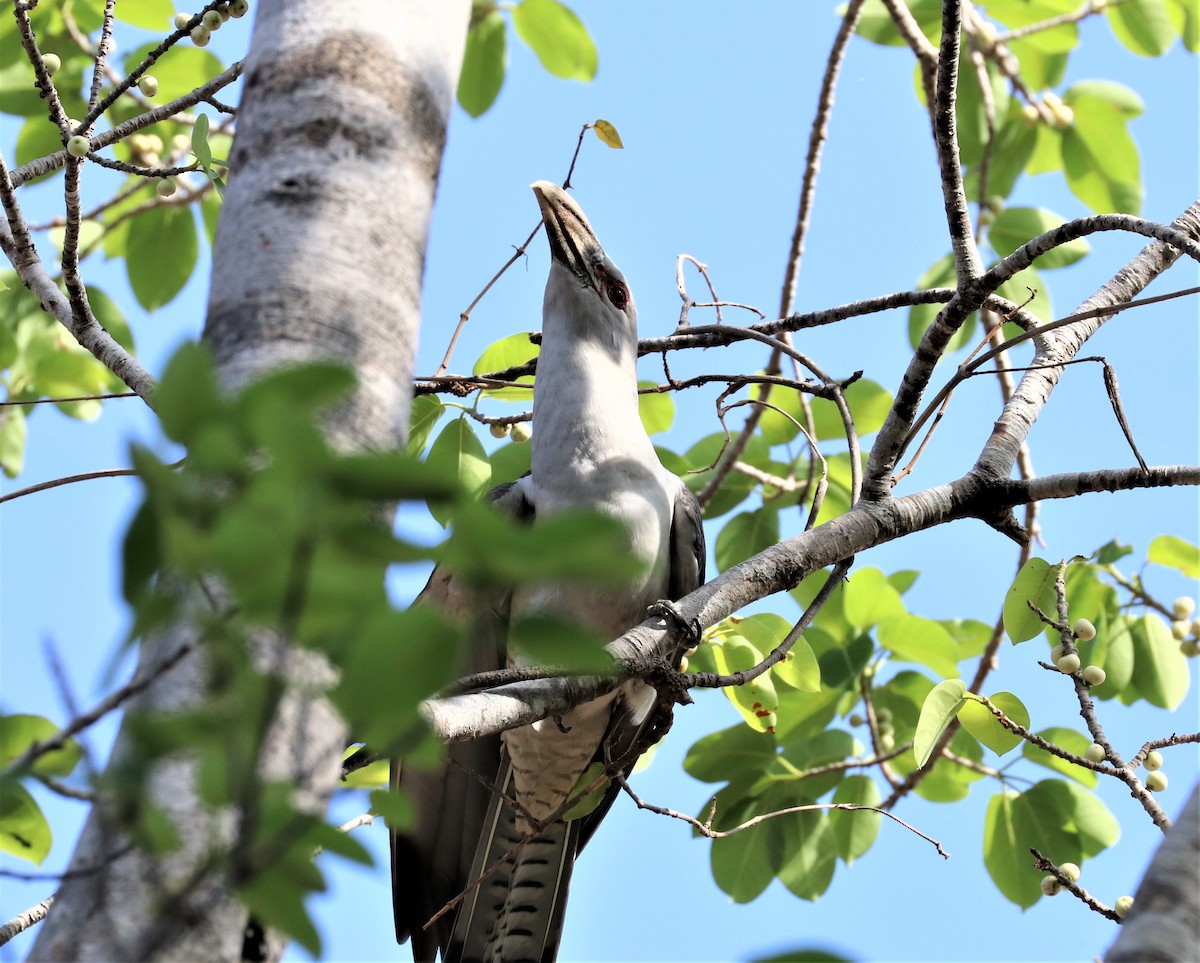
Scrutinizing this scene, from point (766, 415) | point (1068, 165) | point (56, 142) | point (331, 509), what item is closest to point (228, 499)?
point (331, 509)

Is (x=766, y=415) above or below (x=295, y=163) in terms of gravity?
above

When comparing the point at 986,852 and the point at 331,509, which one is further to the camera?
the point at 986,852

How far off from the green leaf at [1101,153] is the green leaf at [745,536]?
6.72ft

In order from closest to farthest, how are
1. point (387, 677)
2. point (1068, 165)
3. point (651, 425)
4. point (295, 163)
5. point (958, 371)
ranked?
1. point (387, 677)
2. point (295, 163)
3. point (958, 371)
4. point (651, 425)
5. point (1068, 165)

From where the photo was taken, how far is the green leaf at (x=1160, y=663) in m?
3.77

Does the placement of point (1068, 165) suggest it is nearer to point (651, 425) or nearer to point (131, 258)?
point (651, 425)

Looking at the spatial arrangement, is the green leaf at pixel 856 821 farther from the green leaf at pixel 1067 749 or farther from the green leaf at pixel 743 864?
the green leaf at pixel 1067 749

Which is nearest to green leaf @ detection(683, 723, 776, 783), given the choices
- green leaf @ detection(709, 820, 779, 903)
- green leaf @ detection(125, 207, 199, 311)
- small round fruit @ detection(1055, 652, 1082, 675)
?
green leaf @ detection(709, 820, 779, 903)

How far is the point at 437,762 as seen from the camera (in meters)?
0.93

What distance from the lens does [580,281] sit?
13.3 feet

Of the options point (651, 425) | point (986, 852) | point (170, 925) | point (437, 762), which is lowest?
point (170, 925)

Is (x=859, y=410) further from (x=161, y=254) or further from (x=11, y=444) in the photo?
(x=11, y=444)

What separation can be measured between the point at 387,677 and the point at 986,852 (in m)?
3.46

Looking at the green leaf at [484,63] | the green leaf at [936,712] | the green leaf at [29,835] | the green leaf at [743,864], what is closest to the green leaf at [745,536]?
the green leaf at [743,864]
